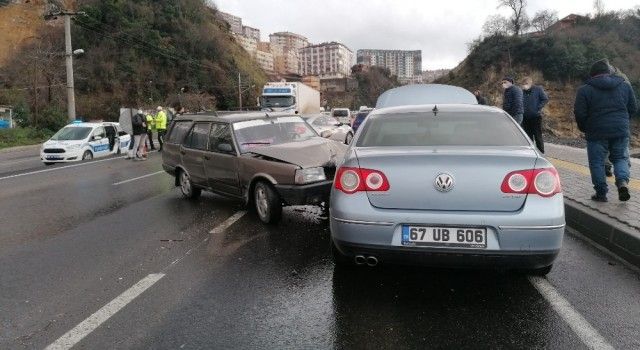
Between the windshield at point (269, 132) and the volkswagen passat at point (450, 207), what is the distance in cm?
354

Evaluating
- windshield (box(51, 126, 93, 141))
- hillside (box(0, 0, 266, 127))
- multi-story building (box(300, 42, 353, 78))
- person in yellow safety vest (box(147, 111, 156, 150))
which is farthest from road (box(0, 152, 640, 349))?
multi-story building (box(300, 42, 353, 78))

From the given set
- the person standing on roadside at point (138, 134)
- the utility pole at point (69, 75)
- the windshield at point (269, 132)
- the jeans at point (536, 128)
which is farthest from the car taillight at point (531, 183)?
the utility pole at point (69, 75)

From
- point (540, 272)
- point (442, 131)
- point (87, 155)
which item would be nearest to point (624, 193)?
point (540, 272)

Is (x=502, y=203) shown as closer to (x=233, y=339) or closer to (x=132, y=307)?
(x=233, y=339)

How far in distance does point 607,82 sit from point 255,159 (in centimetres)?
472

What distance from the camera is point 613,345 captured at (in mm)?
3068

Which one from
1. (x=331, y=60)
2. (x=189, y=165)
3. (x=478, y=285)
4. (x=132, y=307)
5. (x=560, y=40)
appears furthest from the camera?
(x=331, y=60)

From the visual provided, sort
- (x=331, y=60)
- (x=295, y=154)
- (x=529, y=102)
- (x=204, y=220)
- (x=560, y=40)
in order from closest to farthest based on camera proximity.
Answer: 1. (x=295, y=154)
2. (x=204, y=220)
3. (x=529, y=102)
4. (x=560, y=40)
5. (x=331, y=60)

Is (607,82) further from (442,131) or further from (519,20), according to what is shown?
(519,20)

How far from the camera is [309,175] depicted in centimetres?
611

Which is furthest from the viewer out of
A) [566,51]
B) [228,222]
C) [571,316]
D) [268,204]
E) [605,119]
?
[566,51]

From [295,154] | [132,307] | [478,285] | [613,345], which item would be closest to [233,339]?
[132,307]

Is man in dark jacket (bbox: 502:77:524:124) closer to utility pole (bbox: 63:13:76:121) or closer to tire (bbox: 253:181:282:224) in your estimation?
tire (bbox: 253:181:282:224)

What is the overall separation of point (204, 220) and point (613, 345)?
5284 millimetres
